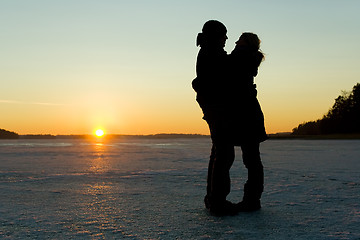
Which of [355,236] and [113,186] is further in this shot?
[113,186]

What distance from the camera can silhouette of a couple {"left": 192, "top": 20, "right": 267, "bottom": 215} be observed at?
12.3 ft

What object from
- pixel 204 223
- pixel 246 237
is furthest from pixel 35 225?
pixel 246 237

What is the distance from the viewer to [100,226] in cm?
324

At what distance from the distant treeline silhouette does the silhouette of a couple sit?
67793mm

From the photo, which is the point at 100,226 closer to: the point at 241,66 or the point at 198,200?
the point at 198,200

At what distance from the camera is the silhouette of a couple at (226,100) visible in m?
3.75

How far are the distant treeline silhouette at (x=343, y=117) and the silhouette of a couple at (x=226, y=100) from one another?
2669 inches

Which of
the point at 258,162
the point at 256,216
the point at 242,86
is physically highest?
the point at 242,86

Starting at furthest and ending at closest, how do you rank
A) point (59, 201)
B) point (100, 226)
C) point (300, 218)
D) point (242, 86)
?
point (59, 201), point (242, 86), point (300, 218), point (100, 226)

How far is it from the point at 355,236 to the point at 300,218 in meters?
0.68

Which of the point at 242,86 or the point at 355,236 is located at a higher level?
the point at 242,86

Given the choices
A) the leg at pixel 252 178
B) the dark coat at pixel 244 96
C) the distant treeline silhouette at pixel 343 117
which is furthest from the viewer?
the distant treeline silhouette at pixel 343 117

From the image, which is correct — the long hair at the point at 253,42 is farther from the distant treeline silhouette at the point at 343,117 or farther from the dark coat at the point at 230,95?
the distant treeline silhouette at the point at 343,117

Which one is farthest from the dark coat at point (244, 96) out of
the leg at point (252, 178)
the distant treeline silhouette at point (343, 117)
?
the distant treeline silhouette at point (343, 117)
